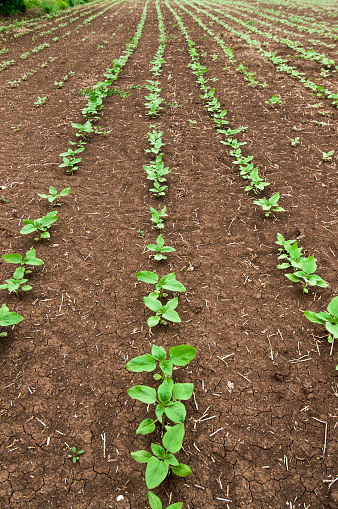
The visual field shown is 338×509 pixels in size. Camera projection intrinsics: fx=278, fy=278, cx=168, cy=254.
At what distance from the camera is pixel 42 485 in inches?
58.6

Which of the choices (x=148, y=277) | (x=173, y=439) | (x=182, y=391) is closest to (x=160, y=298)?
(x=148, y=277)

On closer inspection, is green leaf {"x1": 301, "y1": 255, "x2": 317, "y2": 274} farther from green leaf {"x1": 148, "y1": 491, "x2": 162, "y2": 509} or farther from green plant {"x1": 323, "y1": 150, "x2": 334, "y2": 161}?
green plant {"x1": 323, "y1": 150, "x2": 334, "y2": 161}

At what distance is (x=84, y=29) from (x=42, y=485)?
56.6ft

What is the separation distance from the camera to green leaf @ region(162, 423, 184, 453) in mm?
1441

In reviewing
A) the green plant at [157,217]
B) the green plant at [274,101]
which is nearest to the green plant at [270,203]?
the green plant at [157,217]

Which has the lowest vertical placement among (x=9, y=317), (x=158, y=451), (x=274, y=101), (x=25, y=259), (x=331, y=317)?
(x=158, y=451)

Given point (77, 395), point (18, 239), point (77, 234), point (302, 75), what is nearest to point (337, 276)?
point (77, 395)

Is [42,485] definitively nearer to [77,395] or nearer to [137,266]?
[77,395]

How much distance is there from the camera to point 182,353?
1783 millimetres

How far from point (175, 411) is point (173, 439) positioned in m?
0.15

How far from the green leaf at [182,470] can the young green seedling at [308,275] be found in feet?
5.48

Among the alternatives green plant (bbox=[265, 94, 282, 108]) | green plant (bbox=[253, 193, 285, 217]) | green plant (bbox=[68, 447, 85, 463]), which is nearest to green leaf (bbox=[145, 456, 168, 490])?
green plant (bbox=[68, 447, 85, 463])

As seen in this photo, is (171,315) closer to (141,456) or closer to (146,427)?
(146,427)

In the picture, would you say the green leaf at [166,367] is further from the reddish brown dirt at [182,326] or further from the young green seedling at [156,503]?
the young green seedling at [156,503]
